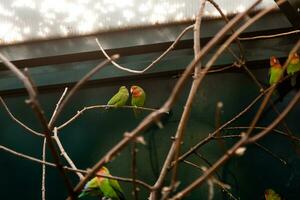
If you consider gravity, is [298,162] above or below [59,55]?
below

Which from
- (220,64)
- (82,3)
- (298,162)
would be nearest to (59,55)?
(82,3)

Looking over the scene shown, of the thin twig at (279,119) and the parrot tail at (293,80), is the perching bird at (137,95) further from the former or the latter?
the thin twig at (279,119)

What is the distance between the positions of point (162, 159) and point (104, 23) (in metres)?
0.95

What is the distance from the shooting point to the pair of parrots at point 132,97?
7.87 feet

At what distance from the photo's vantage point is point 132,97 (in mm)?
2463

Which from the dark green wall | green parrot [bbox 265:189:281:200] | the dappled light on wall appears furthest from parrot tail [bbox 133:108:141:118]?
green parrot [bbox 265:189:281:200]

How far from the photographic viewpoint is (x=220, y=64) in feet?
8.41

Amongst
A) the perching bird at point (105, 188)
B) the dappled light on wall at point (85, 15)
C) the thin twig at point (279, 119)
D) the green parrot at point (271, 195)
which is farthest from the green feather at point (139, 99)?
the thin twig at point (279, 119)

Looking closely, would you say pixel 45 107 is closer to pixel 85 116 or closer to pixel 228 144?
pixel 85 116

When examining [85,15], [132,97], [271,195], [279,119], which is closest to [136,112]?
[132,97]

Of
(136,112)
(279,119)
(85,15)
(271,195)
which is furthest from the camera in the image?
(136,112)

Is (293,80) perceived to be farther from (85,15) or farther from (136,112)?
(85,15)

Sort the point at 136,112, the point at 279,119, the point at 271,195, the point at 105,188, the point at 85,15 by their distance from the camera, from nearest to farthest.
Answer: the point at 279,119 < the point at 105,188 < the point at 271,195 < the point at 85,15 < the point at 136,112

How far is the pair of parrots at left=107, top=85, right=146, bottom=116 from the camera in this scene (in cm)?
240
